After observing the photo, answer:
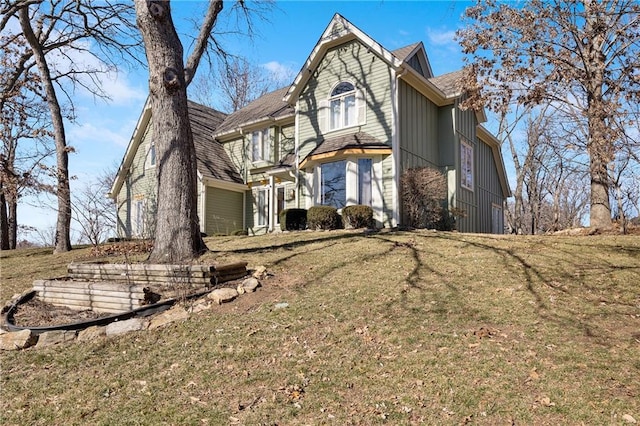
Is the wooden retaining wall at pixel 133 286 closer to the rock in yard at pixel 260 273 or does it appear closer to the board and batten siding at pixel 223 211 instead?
the rock in yard at pixel 260 273

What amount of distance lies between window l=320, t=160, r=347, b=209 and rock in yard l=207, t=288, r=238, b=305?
28.7ft

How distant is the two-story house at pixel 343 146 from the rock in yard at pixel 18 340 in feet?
19.8

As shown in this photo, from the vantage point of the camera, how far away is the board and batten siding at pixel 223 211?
1869cm

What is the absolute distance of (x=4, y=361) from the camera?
15.9 feet

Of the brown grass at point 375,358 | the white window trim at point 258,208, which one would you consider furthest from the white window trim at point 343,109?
the brown grass at point 375,358

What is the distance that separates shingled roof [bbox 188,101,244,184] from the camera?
19047 mm

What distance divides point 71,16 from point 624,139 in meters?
18.3

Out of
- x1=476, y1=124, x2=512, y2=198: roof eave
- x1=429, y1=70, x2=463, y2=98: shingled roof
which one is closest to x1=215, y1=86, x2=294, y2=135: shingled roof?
x1=429, y1=70, x2=463, y2=98: shingled roof

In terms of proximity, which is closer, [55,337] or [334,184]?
[55,337]

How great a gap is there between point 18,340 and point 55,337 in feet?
1.36

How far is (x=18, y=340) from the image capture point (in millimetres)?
5238

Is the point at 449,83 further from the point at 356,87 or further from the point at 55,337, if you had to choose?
the point at 55,337

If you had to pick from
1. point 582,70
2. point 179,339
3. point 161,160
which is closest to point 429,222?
point 582,70

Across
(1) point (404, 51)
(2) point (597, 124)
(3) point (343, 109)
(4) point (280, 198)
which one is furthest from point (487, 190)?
(4) point (280, 198)
